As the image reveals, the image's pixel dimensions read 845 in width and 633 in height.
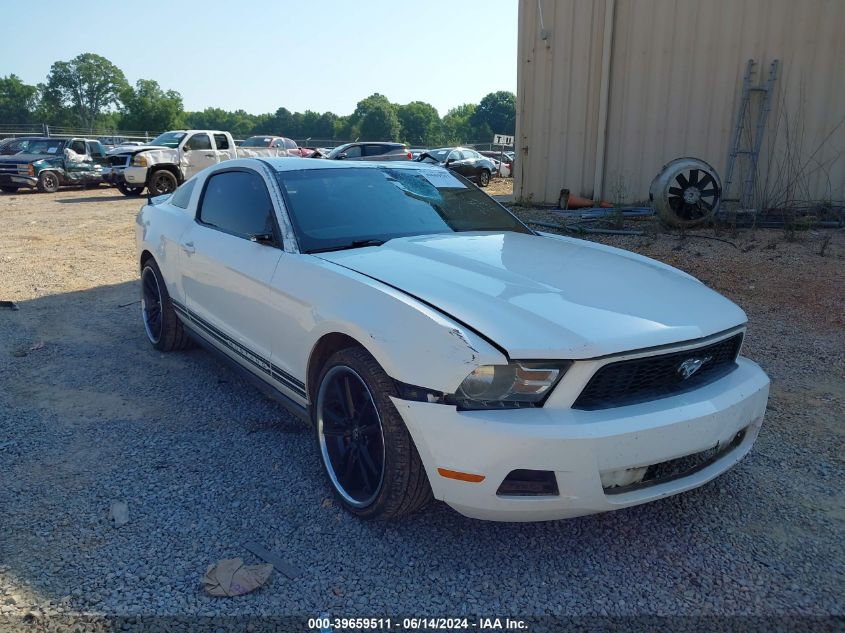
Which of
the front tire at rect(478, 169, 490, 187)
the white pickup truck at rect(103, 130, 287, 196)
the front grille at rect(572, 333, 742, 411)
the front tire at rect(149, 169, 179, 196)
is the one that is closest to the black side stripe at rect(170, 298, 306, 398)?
the front grille at rect(572, 333, 742, 411)

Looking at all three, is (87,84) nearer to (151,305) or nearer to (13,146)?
(13,146)

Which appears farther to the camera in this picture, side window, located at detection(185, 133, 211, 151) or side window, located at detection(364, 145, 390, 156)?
side window, located at detection(364, 145, 390, 156)

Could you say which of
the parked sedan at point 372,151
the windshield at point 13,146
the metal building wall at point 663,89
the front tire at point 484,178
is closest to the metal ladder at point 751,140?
the metal building wall at point 663,89

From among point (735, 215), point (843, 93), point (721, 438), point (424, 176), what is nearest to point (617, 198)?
point (735, 215)

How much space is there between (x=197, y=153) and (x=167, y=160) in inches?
35.7

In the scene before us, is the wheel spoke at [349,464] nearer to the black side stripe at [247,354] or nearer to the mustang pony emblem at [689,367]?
the black side stripe at [247,354]

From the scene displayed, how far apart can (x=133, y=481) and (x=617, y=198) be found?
9.69 m

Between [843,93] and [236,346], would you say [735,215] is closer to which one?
[843,93]

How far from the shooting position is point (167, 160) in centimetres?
1797

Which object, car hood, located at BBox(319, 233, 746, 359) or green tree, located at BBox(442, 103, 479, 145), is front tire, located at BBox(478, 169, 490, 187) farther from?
green tree, located at BBox(442, 103, 479, 145)

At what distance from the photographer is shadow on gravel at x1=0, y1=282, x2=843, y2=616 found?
2361 mm

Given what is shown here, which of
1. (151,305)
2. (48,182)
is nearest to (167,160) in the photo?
(48,182)

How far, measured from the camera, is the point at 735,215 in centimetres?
896

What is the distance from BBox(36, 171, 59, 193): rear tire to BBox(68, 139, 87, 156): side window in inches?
44.6
